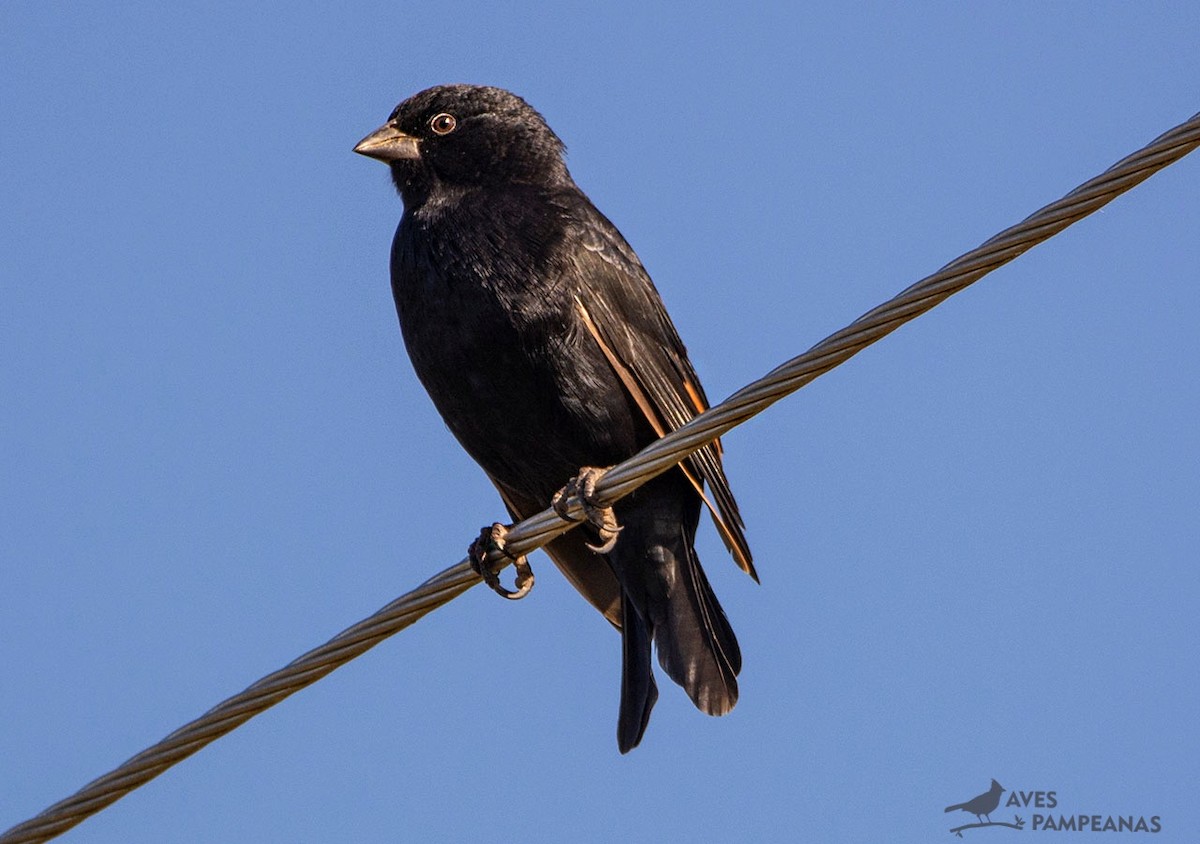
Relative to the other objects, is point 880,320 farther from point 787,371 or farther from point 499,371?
point 499,371

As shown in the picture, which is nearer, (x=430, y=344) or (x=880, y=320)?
(x=880, y=320)

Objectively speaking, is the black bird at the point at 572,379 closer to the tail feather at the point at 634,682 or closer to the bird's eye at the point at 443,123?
the tail feather at the point at 634,682

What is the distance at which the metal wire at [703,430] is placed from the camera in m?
3.33

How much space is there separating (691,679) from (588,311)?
4.29 ft

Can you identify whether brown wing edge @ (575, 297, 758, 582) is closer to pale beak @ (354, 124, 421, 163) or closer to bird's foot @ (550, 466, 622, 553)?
bird's foot @ (550, 466, 622, 553)

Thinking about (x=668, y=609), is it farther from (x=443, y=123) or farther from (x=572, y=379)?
(x=443, y=123)

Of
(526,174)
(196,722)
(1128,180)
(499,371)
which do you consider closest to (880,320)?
(1128,180)

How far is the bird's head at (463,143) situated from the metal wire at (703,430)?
256cm

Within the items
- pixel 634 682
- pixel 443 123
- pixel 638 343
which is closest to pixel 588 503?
pixel 638 343

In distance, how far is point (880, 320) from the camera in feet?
11.6

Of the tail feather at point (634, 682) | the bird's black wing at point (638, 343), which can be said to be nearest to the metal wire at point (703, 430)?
the bird's black wing at point (638, 343)

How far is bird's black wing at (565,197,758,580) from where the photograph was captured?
5672 millimetres

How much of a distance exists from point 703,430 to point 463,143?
115 inches

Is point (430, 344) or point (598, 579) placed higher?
point (430, 344)
